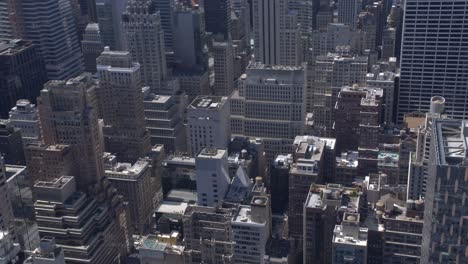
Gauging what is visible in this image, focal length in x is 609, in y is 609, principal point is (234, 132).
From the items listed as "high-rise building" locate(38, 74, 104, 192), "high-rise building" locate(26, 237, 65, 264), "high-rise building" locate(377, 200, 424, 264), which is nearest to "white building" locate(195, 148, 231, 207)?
"high-rise building" locate(38, 74, 104, 192)

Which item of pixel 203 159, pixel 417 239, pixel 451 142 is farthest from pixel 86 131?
pixel 451 142

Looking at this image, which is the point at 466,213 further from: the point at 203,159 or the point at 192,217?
the point at 203,159

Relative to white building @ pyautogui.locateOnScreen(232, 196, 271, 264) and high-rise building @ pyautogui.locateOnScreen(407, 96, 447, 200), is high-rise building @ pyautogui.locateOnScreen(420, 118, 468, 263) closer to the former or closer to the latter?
white building @ pyautogui.locateOnScreen(232, 196, 271, 264)

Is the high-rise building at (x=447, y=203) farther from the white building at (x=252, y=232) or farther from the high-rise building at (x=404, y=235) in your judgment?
the white building at (x=252, y=232)

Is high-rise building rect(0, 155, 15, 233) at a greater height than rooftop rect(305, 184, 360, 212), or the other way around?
high-rise building rect(0, 155, 15, 233)

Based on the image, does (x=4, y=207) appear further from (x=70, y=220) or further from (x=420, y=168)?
(x=420, y=168)

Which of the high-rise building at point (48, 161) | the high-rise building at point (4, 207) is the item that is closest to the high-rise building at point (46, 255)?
the high-rise building at point (4, 207)
